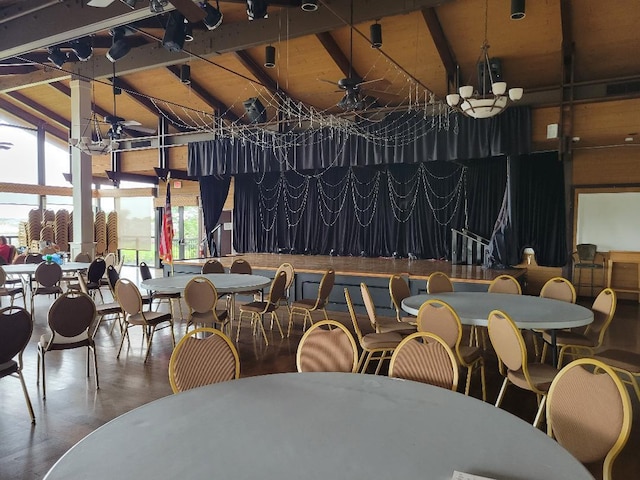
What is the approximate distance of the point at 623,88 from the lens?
7.30 metres

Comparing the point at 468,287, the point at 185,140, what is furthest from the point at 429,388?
the point at 185,140

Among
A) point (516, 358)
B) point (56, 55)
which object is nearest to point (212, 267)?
point (56, 55)

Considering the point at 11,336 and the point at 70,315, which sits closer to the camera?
the point at 11,336

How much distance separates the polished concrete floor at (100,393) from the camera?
2938 mm

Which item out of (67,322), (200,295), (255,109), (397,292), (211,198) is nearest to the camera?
(67,322)

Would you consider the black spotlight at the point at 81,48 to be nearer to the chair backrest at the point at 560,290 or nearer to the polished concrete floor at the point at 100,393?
the polished concrete floor at the point at 100,393

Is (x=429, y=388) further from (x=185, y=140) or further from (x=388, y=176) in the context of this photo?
(x=185, y=140)

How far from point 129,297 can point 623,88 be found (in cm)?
785

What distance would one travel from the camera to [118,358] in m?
5.02

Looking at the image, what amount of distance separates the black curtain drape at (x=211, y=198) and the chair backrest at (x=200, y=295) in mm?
7702

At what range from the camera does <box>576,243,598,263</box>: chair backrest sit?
345 inches

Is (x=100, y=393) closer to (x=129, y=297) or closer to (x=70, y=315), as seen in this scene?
(x=70, y=315)

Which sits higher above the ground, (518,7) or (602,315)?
(518,7)

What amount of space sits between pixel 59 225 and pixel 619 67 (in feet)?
47.4
